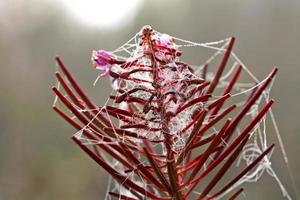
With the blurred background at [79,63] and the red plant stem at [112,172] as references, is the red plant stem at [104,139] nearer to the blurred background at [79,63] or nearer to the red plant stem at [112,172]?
the red plant stem at [112,172]

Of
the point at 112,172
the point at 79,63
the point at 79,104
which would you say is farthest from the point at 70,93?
the point at 79,63

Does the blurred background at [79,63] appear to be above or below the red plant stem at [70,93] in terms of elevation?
above

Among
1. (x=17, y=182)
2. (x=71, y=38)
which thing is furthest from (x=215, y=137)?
(x=71, y=38)

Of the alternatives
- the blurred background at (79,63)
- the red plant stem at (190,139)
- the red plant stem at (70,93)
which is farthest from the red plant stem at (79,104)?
the blurred background at (79,63)

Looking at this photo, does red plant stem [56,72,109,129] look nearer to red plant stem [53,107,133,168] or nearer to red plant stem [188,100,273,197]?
red plant stem [53,107,133,168]

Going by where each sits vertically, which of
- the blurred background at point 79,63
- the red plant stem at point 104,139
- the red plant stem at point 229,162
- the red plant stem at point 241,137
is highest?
the blurred background at point 79,63

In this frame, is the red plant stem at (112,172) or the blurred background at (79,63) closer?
the red plant stem at (112,172)

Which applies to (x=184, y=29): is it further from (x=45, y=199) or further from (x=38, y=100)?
(x=45, y=199)

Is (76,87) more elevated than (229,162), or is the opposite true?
(76,87)

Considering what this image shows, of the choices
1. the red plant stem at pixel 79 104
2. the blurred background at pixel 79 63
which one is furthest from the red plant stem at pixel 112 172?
the blurred background at pixel 79 63

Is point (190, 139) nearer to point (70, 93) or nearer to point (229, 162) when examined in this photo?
point (229, 162)
